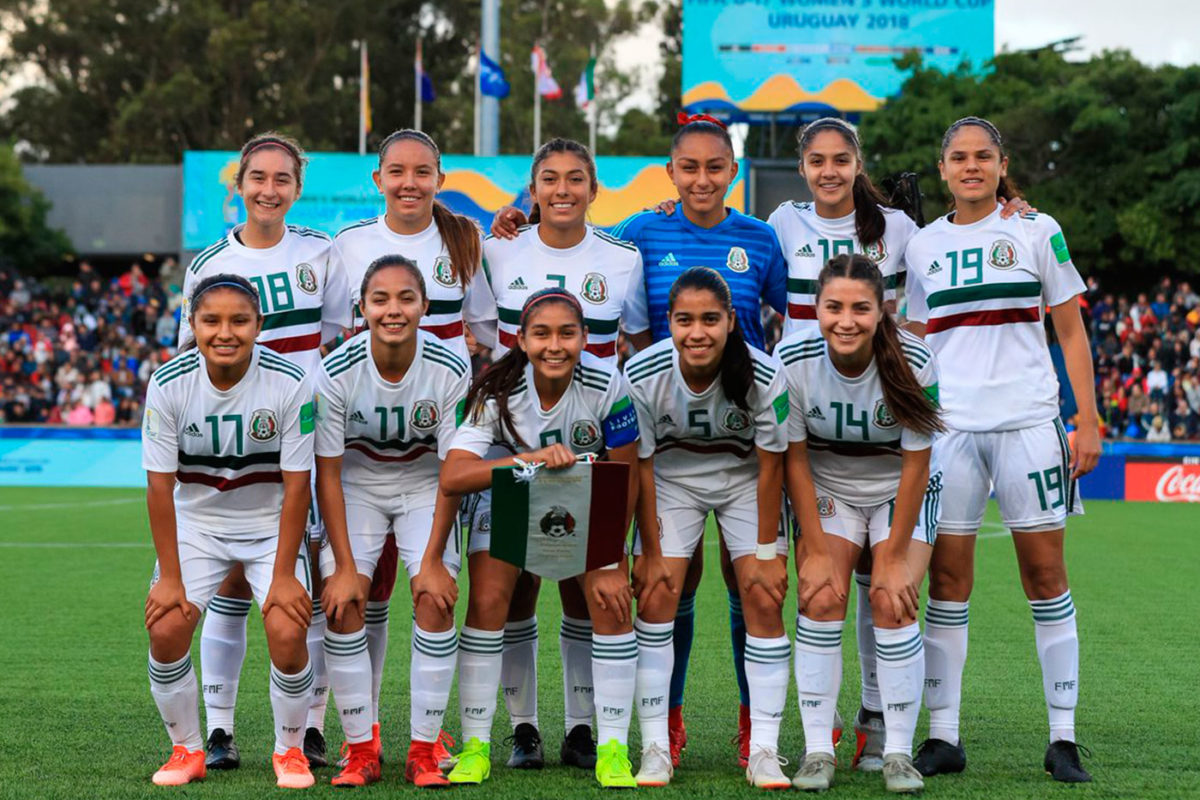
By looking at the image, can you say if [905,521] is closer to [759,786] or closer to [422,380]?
[759,786]

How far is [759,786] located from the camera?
4.73 metres

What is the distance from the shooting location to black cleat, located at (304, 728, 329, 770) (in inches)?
207

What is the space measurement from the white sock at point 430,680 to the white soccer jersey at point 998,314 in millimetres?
2028

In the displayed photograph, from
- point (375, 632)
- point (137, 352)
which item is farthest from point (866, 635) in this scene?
point (137, 352)

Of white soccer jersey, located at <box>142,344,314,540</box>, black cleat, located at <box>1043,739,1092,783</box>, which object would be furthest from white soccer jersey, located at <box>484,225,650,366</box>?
black cleat, located at <box>1043,739,1092,783</box>

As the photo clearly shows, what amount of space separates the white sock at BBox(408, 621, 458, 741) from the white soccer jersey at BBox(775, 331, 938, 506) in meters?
1.44

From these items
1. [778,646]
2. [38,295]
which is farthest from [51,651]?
[38,295]

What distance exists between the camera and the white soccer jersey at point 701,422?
4.91 m

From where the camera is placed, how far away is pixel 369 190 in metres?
27.9

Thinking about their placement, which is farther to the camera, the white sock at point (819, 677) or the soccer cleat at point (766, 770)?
the white sock at point (819, 677)

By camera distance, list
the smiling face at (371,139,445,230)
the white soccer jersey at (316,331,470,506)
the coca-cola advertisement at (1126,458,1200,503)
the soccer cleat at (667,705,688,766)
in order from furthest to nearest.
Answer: the coca-cola advertisement at (1126,458,1200,503), the smiling face at (371,139,445,230), the soccer cleat at (667,705,688,766), the white soccer jersey at (316,331,470,506)

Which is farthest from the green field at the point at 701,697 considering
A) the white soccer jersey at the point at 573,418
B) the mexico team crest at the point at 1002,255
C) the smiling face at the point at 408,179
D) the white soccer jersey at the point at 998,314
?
the smiling face at the point at 408,179

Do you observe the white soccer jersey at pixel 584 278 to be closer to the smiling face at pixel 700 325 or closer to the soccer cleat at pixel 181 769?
the smiling face at pixel 700 325

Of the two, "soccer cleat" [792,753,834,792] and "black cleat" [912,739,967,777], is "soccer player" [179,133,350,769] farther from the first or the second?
"black cleat" [912,739,967,777]
